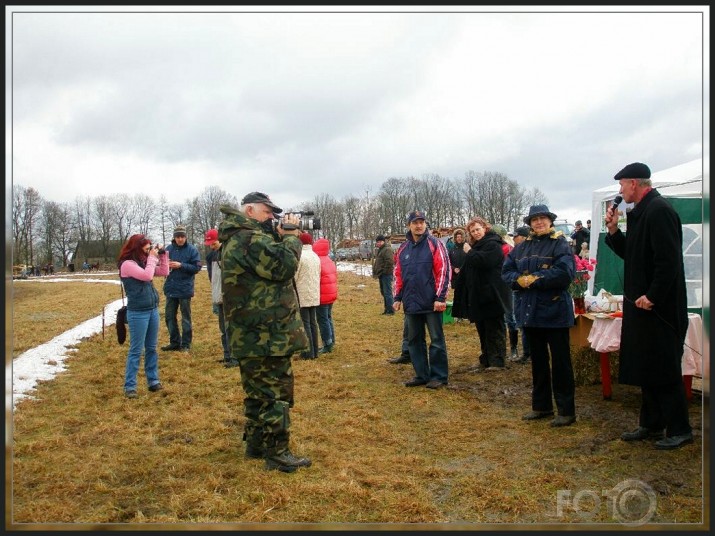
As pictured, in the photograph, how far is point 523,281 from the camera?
5.04m

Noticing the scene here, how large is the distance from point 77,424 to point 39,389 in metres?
1.95

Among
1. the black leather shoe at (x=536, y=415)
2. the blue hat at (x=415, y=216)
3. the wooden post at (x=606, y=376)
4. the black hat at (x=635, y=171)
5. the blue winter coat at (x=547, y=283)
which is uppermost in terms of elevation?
the black hat at (x=635, y=171)

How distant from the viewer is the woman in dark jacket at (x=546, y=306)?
4969 millimetres

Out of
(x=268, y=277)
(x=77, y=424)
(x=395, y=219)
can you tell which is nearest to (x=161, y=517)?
(x=268, y=277)

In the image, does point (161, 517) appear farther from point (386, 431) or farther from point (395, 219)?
point (395, 219)

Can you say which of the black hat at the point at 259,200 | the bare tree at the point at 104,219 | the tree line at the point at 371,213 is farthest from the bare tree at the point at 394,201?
the black hat at the point at 259,200

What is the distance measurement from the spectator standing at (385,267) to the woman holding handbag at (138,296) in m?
7.47

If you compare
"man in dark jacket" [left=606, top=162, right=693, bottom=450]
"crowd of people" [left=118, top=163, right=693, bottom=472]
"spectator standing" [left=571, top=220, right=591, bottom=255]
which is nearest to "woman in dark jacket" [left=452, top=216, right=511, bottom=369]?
"crowd of people" [left=118, top=163, right=693, bottom=472]

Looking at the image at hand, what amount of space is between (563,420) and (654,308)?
1.41 meters

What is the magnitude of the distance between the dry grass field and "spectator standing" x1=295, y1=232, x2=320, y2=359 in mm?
1163

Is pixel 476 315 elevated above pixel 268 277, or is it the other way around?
pixel 268 277

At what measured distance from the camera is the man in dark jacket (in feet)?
13.5

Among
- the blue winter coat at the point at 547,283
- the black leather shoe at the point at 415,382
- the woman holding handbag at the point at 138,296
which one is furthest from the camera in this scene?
the black leather shoe at the point at 415,382

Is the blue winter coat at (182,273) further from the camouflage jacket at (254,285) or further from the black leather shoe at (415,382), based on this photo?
the camouflage jacket at (254,285)
